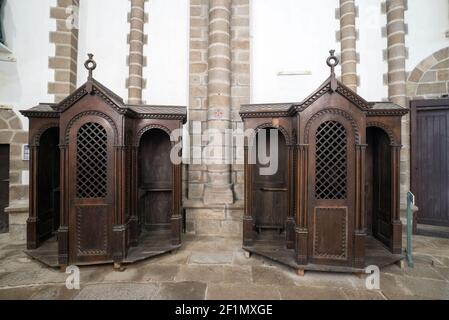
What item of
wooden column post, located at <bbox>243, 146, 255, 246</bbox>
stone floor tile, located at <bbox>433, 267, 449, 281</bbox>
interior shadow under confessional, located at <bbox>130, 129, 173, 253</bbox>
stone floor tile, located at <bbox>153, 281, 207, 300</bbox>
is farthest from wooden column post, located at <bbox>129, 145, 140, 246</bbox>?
stone floor tile, located at <bbox>433, 267, 449, 281</bbox>

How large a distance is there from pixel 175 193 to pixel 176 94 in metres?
2.02

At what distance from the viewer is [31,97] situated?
12.9 ft

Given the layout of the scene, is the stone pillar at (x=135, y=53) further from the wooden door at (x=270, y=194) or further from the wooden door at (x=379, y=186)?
the wooden door at (x=379, y=186)

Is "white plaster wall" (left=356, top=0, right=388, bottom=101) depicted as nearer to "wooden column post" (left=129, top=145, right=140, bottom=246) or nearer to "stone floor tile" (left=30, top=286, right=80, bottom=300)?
"wooden column post" (left=129, top=145, right=140, bottom=246)

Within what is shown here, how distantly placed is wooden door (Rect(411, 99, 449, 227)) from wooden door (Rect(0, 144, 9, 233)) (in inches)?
277

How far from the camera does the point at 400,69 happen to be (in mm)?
4035

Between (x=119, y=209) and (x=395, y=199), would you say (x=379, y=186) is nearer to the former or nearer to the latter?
(x=395, y=199)

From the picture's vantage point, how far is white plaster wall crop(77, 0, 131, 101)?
4.29m

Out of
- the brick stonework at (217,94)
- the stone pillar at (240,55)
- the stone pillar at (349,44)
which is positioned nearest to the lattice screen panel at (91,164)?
the brick stonework at (217,94)

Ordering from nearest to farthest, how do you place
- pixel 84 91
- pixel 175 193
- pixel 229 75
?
1. pixel 84 91
2. pixel 175 193
3. pixel 229 75

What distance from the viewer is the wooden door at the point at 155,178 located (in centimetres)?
373

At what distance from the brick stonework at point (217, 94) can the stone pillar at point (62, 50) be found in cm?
210

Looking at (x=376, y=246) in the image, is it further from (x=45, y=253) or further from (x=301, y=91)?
(x=45, y=253)

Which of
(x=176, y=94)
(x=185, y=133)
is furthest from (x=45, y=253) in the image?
(x=176, y=94)
